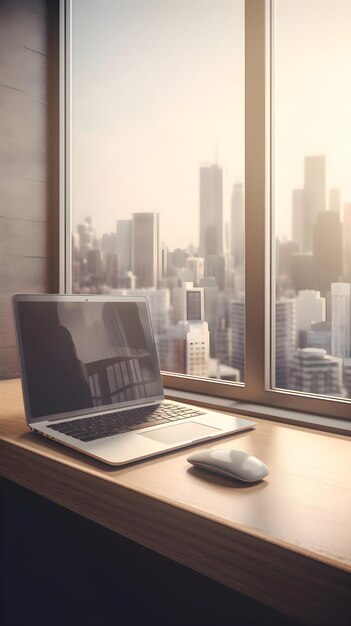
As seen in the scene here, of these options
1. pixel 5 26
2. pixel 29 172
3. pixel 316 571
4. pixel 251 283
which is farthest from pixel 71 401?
pixel 5 26

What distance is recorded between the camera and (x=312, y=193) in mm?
1297

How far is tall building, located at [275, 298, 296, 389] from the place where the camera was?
4.43 ft

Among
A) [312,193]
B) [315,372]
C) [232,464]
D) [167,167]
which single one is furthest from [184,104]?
[232,464]

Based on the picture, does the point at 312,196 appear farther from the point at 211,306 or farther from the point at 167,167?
the point at 167,167

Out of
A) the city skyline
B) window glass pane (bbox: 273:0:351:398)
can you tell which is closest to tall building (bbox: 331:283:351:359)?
window glass pane (bbox: 273:0:351:398)

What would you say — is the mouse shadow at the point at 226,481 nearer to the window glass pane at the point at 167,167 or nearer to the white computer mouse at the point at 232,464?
the white computer mouse at the point at 232,464

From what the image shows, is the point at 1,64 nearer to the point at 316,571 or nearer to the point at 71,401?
the point at 71,401

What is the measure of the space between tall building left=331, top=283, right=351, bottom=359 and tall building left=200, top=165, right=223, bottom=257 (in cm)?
40

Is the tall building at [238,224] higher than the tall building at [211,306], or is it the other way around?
the tall building at [238,224]

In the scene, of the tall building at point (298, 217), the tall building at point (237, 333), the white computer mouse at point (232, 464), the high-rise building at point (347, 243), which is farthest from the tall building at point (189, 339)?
the white computer mouse at point (232, 464)

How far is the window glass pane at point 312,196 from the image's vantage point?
125 centimetres

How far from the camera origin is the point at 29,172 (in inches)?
75.5

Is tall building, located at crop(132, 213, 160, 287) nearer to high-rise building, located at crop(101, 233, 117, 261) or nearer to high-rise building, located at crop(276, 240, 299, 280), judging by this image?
high-rise building, located at crop(101, 233, 117, 261)

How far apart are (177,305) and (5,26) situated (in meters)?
1.24
